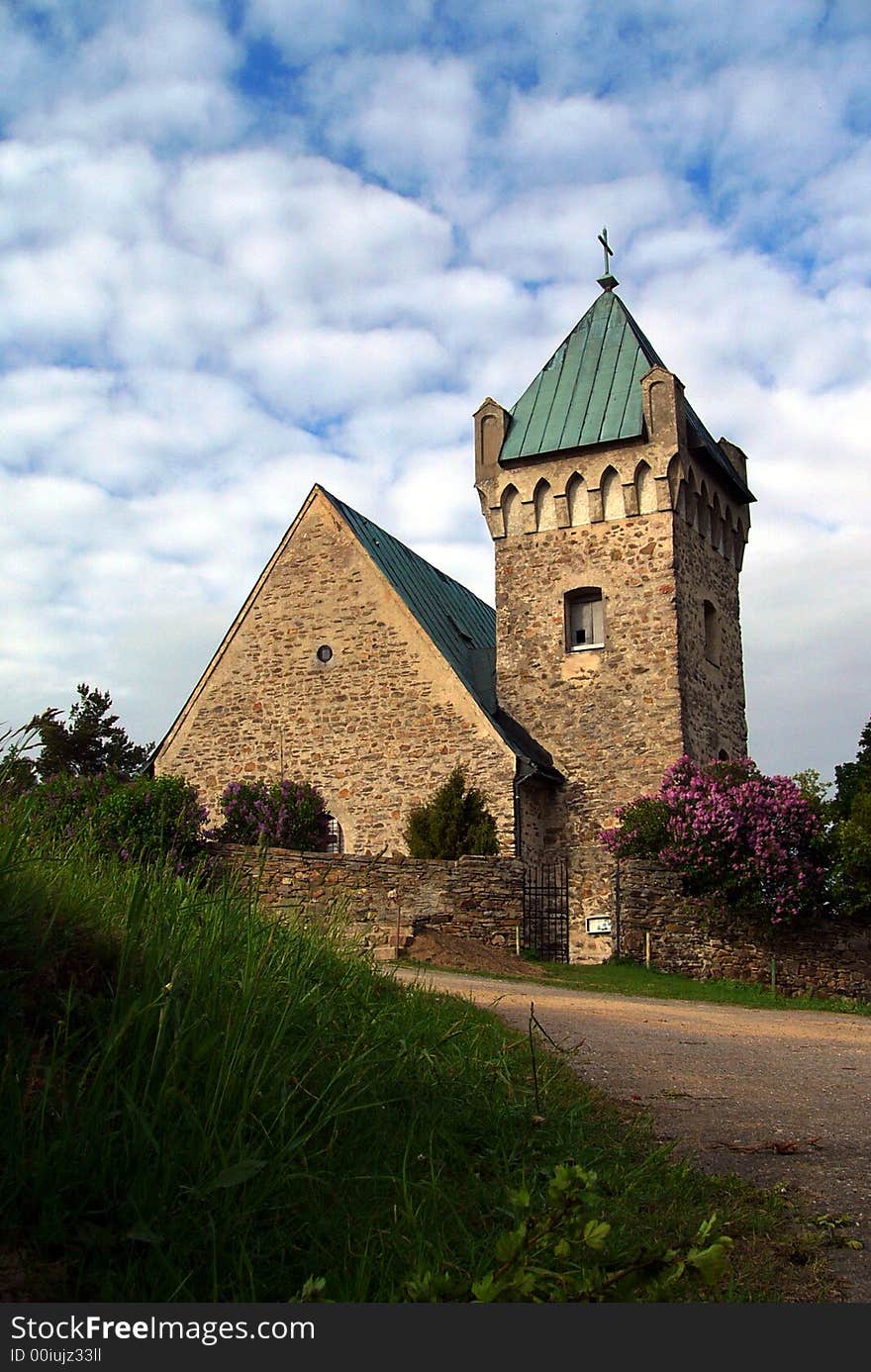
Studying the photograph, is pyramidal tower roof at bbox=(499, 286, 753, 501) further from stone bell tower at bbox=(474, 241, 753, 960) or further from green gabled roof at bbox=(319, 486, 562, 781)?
green gabled roof at bbox=(319, 486, 562, 781)

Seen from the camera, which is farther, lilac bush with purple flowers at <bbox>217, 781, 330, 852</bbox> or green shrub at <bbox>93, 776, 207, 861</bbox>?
lilac bush with purple flowers at <bbox>217, 781, 330, 852</bbox>

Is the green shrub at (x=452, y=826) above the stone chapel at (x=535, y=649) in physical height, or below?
below

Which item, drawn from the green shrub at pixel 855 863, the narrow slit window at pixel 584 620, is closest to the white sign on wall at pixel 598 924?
the green shrub at pixel 855 863

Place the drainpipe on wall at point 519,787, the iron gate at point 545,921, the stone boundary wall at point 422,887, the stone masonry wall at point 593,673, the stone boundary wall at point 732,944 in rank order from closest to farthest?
the stone boundary wall at point 422,887, the stone boundary wall at point 732,944, the iron gate at point 545,921, the drainpipe on wall at point 519,787, the stone masonry wall at point 593,673

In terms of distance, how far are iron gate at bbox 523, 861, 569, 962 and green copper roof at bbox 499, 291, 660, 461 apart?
30.5 feet

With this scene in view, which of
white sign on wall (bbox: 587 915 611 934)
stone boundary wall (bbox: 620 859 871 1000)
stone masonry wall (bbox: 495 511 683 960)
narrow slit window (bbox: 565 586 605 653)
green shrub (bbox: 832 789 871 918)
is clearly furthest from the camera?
narrow slit window (bbox: 565 586 605 653)

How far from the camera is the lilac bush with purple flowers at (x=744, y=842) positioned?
18344 millimetres

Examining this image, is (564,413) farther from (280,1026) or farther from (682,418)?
(280,1026)

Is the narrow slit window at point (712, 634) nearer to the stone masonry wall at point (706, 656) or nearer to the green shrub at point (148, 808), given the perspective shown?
the stone masonry wall at point (706, 656)

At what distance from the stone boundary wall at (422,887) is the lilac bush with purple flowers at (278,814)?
177 inches

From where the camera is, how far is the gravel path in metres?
4.25

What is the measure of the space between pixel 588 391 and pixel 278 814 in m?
11.5

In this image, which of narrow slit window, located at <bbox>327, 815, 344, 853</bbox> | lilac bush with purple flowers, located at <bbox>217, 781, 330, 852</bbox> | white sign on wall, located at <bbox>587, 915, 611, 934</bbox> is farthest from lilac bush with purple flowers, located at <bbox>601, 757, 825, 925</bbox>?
lilac bush with purple flowers, located at <bbox>217, 781, 330, 852</bbox>

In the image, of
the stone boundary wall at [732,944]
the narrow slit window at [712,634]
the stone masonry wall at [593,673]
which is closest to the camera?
the stone boundary wall at [732,944]
